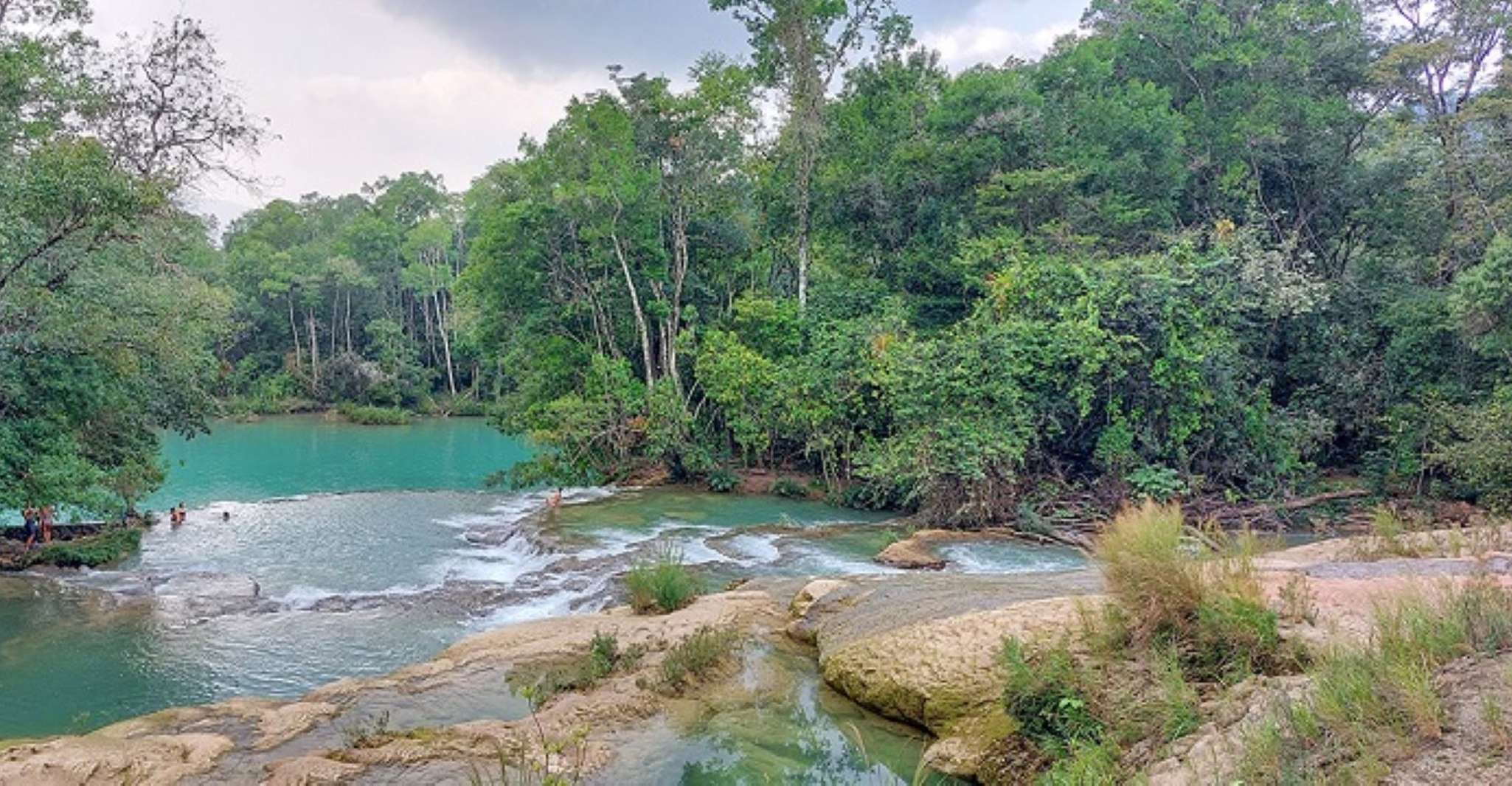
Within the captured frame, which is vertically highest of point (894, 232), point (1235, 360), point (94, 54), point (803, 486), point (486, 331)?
point (94, 54)

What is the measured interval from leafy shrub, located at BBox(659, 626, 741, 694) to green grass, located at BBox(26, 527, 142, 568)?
9.76m

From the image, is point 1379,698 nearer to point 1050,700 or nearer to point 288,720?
point 1050,700

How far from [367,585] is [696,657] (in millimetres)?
6796

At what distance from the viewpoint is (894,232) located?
2023 cm

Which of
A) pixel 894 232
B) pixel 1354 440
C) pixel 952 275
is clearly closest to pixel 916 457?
pixel 952 275

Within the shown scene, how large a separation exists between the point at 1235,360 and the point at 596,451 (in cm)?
1305

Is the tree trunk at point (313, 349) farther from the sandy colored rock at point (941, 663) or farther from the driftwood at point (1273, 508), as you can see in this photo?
the sandy colored rock at point (941, 663)

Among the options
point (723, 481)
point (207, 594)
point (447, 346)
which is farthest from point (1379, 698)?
point (447, 346)

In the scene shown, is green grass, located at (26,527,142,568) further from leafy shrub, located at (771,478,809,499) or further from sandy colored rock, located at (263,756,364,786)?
leafy shrub, located at (771,478,809,499)

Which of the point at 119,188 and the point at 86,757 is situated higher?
the point at 119,188

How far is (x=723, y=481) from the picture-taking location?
61.6 ft

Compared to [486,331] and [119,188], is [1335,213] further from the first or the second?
[119,188]

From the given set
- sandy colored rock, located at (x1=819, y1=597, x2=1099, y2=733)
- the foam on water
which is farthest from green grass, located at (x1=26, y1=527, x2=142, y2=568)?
the foam on water

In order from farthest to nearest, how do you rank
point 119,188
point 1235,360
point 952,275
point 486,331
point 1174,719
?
point 486,331 → point 952,275 → point 1235,360 → point 119,188 → point 1174,719
